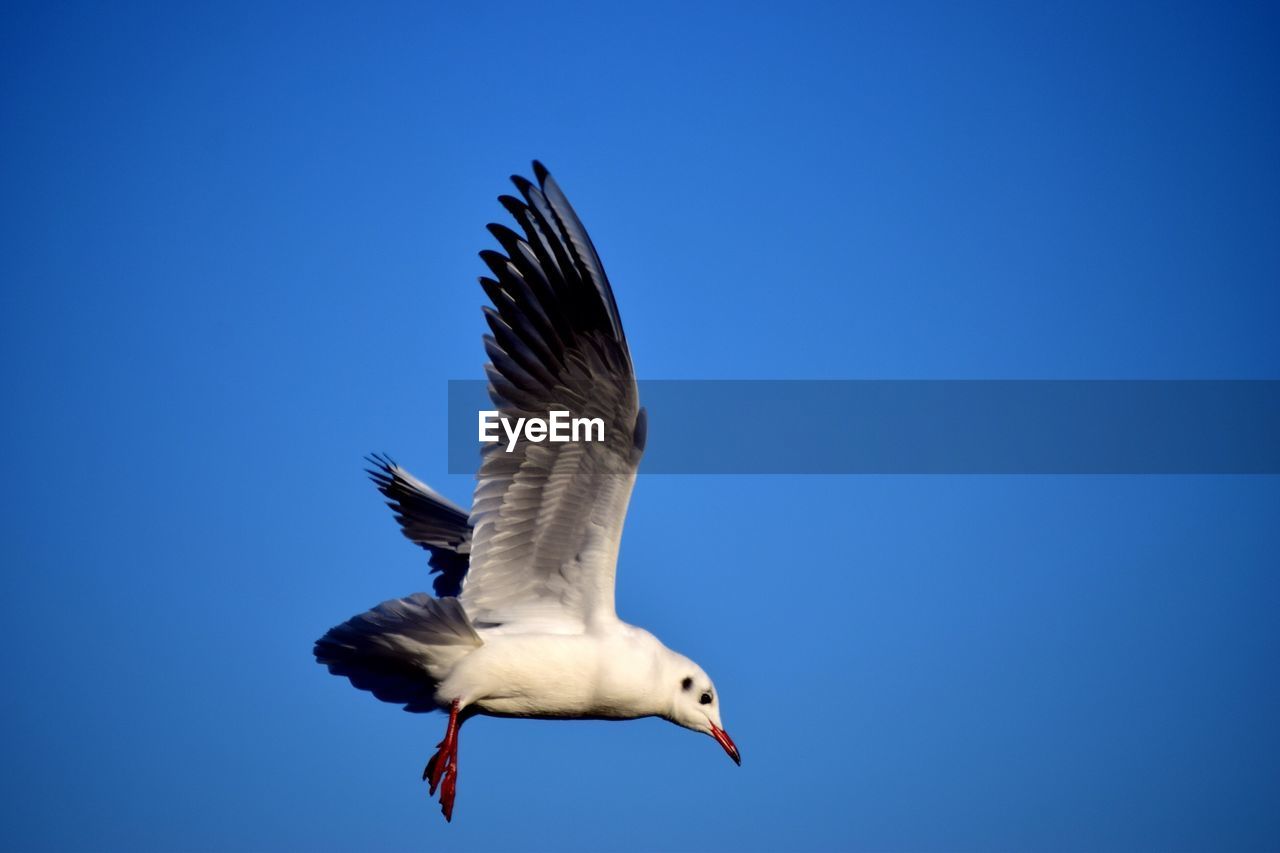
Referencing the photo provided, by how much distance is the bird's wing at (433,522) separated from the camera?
30.5ft

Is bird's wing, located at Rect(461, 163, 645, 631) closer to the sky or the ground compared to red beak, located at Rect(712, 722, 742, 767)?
closer to the sky

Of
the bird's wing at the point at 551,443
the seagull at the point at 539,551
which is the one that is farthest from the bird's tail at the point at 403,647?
the bird's wing at the point at 551,443

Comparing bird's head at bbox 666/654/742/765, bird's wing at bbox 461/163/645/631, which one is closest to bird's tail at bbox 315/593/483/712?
bird's wing at bbox 461/163/645/631

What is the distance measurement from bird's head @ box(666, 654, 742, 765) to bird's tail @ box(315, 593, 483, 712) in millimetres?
1158

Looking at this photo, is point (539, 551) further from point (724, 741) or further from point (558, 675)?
point (724, 741)

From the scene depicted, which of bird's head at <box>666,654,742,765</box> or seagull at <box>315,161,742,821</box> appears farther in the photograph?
bird's head at <box>666,654,742,765</box>

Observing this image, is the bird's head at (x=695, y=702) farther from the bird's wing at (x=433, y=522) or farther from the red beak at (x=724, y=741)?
the bird's wing at (x=433, y=522)

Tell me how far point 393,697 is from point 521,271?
244 centimetres

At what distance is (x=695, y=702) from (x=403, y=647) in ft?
5.52

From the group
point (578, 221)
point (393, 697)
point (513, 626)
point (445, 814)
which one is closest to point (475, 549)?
point (513, 626)

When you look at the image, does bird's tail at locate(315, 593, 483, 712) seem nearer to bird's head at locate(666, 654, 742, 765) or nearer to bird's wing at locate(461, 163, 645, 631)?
bird's wing at locate(461, 163, 645, 631)

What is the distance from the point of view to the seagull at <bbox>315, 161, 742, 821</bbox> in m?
7.20

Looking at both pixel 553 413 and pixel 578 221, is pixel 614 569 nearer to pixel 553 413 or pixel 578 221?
pixel 553 413

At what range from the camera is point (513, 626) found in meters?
7.55
